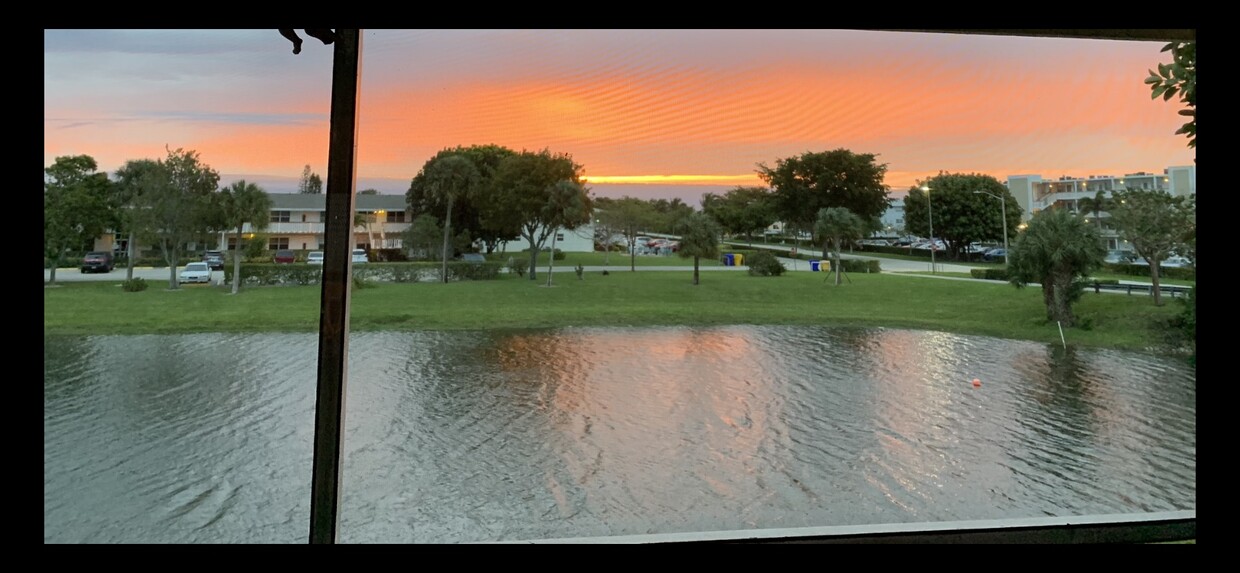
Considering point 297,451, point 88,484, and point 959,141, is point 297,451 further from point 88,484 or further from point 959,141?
point 959,141

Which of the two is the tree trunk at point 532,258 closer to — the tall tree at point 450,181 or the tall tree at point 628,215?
the tall tree at point 628,215

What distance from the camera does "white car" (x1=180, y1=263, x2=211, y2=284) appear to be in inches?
236

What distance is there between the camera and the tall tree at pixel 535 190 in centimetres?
755

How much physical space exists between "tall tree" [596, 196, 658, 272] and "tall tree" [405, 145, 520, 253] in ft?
4.15

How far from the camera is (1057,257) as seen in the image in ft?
18.4

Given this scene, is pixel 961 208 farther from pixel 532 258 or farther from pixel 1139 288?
pixel 532 258

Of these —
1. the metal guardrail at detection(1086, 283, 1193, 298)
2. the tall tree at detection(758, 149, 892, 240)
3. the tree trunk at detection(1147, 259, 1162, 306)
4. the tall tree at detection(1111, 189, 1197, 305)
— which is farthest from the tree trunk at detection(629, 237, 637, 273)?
the tree trunk at detection(1147, 259, 1162, 306)

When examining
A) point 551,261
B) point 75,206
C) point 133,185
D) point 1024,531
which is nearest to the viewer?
point 1024,531

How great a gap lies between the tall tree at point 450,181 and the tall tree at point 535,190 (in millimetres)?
344

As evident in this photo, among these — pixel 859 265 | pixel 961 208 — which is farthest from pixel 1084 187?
pixel 859 265

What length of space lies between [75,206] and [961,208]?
8.51m

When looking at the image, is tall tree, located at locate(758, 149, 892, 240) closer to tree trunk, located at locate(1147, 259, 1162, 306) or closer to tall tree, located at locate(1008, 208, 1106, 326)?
tall tree, located at locate(1008, 208, 1106, 326)
